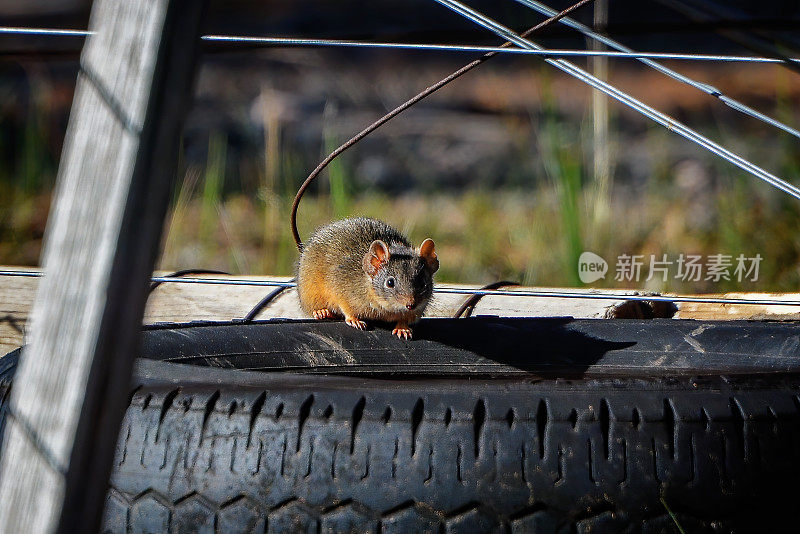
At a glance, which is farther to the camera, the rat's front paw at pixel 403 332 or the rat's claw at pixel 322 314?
the rat's claw at pixel 322 314

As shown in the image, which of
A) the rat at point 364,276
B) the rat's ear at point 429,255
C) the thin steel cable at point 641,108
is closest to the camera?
the thin steel cable at point 641,108

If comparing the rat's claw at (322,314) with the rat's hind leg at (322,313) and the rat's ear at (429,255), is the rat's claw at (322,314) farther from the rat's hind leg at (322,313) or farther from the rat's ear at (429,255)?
the rat's ear at (429,255)

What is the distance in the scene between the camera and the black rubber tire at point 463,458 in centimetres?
150

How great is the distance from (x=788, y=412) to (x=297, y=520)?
798mm

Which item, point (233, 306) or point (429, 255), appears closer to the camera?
point (233, 306)

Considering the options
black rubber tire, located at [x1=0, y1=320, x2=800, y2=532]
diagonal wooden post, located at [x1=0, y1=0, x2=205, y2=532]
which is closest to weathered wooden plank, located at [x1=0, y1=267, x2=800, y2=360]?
black rubber tire, located at [x1=0, y1=320, x2=800, y2=532]

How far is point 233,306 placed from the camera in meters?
2.99

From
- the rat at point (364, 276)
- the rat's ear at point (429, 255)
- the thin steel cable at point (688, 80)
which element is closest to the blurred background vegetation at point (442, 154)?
the rat at point (364, 276)

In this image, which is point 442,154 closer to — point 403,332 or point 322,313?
point 322,313

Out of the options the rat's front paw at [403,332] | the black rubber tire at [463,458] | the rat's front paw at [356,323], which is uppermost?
the rat's front paw at [356,323]

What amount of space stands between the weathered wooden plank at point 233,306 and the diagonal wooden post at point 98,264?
6.03 feet

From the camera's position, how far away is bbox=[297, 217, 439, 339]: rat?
299cm

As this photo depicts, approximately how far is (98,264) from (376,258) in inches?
85.8

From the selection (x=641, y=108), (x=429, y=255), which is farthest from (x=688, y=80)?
(x=429, y=255)
